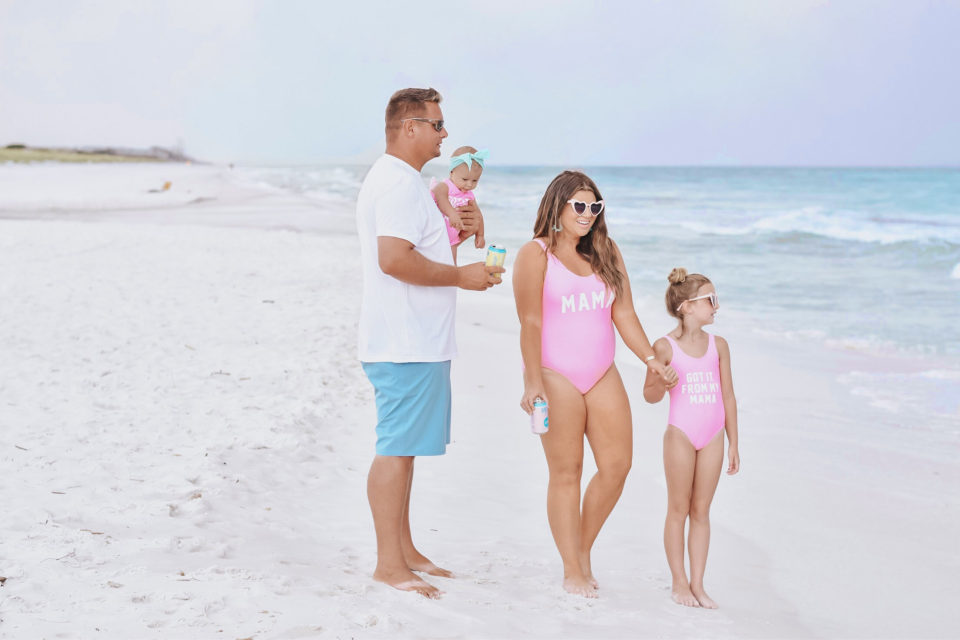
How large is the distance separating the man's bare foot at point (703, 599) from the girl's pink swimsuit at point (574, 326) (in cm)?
92

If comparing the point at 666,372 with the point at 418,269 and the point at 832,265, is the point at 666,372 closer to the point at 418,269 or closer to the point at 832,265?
the point at 418,269

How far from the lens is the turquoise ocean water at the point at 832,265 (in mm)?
8625

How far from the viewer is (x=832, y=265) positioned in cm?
1788

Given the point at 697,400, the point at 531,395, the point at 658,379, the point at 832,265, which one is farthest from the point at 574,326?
the point at 832,265

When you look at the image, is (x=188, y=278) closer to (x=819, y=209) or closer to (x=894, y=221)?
(x=894, y=221)

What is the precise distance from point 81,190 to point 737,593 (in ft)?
100

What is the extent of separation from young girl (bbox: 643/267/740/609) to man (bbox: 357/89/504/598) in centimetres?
82

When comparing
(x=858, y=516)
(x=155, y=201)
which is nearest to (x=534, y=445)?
(x=858, y=516)

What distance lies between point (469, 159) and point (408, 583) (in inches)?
70.1

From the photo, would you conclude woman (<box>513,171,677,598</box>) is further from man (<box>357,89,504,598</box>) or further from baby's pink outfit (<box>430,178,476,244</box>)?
baby's pink outfit (<box>430,178,476,244</box>)

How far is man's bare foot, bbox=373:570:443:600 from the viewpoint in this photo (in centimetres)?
328

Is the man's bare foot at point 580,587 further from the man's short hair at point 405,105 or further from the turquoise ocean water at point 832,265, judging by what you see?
the turquoise ocean water at point 832,265

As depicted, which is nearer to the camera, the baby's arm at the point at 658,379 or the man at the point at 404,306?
the man at the point at 404,306

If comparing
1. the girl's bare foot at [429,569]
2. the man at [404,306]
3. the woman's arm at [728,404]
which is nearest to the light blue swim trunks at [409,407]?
the man at [404,306]
